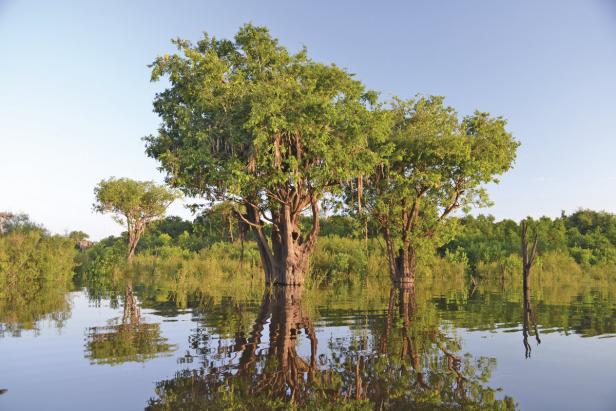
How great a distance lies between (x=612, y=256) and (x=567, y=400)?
2260 inches

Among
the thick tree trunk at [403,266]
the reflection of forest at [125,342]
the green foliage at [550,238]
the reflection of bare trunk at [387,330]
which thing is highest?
the green foliage at [550,238]

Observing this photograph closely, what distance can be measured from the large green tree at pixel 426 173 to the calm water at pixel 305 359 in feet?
45.3

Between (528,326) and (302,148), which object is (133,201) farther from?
(528,326)

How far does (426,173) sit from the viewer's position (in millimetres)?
30578

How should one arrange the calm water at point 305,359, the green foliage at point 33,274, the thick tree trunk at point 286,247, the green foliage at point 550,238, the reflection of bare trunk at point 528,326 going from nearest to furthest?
1. the calm water at point 305,359
2. the reflection of bare trunk at point 528,326
3. the green foliage at point 33,274
4. the thick tree trunk at point 286,247
5. the green foliage at point 550,238

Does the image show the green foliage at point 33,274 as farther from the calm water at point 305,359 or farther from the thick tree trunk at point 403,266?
the thick tree trunk at point 403,266

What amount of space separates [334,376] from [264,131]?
654 inches

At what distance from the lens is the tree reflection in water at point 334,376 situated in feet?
22.7

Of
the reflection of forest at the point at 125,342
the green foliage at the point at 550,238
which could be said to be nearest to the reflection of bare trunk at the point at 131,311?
the reflection of forest at the point at 125,342

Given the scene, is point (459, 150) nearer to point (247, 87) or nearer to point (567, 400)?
point (247, 87)

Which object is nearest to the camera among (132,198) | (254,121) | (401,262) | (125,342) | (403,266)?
(125,342)

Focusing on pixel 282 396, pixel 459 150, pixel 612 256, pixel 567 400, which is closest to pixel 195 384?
pixel 282 396

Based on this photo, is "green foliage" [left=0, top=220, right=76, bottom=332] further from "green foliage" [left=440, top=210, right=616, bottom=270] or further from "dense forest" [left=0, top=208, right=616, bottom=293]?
"green foliage" [left=440, top=210, right=616, bottom=270]

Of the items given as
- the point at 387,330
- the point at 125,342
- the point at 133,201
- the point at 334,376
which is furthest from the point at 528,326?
the point at 133,201
